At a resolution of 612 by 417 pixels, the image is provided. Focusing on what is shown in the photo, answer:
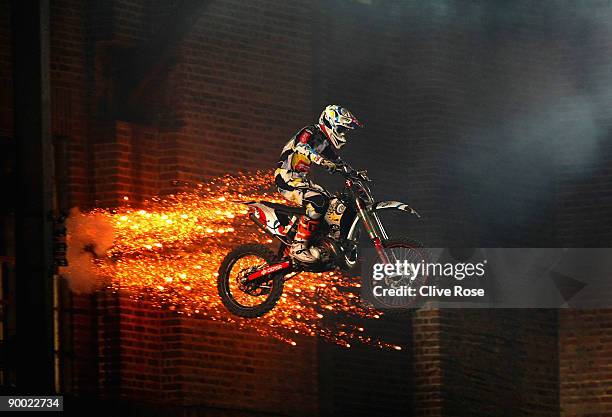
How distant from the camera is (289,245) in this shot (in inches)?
677

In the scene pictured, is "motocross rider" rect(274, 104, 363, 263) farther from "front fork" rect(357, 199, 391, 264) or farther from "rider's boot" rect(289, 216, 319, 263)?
"front fork" rect(357, 199, 391, 264)

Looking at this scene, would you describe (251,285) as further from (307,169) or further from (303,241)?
(307,169)

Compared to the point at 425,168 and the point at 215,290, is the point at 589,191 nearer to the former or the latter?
the point at 425,168

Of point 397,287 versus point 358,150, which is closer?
point 397,287

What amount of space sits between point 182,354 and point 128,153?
2053 millimetres

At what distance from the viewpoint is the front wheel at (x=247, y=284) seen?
17156mm

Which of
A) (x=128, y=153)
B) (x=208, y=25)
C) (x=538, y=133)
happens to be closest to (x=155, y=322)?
(x=128, y=153)

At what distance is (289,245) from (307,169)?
83 centimetres

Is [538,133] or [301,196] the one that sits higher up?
[538,133]

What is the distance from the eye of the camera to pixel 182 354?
18266mm

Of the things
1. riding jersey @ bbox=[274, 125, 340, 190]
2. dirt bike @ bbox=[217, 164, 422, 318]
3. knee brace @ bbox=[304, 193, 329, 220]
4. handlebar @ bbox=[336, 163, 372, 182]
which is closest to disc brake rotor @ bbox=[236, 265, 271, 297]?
dirt bike @ bbox=[217, 164, 422, 318]

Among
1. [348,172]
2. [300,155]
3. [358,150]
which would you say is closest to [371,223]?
[348,172]

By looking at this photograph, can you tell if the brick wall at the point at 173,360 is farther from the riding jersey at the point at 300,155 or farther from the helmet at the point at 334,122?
the helmet at the point at 334,122

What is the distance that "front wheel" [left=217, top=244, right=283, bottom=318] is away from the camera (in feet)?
56.3
